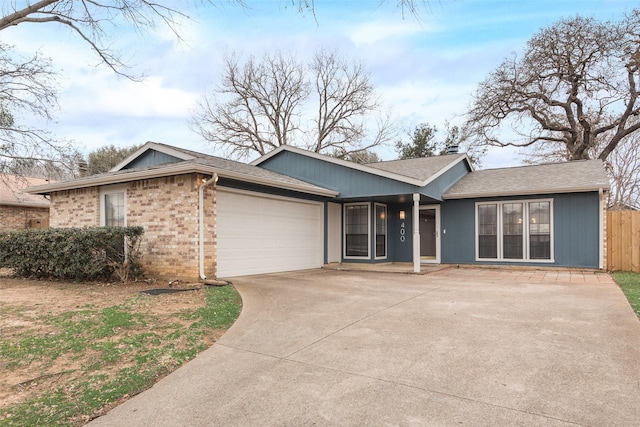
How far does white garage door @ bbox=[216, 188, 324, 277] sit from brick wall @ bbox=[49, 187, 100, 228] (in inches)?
145

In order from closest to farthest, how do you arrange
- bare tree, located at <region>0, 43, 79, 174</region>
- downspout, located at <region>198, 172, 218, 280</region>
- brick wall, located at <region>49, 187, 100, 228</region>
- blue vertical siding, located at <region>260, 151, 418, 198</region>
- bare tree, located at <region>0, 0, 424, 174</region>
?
bare tree, located at <region>0, 0, 424, 174</region> < downspout, located at <region>198, 172, 218, 280</region> < brick wall, located at <region>49, 187, 100, 228</region> < blue vertical siding, located at <region>260, 151, 418, 198</region> < bare tree, located at <region>0, 43, 79, 174</region>

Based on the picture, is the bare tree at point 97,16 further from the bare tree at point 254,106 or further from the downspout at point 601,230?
the bare tree at point 254,106

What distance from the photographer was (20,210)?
18641 millimetres

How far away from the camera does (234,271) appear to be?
9211 mm

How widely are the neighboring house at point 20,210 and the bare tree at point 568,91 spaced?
24.6m

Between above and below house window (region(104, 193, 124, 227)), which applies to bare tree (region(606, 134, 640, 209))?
above

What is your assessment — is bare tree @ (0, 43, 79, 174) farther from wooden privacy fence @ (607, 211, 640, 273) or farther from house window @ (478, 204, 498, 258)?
wooden privacy fence @ (607, 211, 640, 273)

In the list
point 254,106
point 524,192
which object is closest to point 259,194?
point 524,192

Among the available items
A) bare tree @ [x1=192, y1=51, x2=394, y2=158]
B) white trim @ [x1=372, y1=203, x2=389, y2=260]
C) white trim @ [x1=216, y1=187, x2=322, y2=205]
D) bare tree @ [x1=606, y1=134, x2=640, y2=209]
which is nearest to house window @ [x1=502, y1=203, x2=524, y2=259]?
white trim @ [x1=372, y1=203, x2=389, y2=260]

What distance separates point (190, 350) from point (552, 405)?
3261 mm

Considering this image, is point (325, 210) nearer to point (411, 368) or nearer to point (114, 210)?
point (114, 210)

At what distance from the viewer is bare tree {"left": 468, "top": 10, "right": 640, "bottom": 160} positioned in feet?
63.6

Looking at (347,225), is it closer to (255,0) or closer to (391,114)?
(255,0)

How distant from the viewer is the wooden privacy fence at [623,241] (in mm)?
10359
